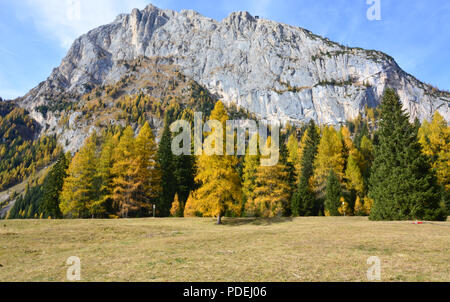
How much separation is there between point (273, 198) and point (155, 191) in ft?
65.0

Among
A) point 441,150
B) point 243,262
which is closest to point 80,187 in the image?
point 243,262

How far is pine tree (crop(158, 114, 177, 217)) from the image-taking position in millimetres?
42956

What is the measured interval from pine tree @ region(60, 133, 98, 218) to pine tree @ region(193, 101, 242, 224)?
70.7 feet

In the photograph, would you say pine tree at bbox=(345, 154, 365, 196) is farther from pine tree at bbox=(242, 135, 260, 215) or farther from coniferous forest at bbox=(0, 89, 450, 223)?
pine tree at bbox=(242, 135, 260, 215)

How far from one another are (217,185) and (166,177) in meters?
22.3

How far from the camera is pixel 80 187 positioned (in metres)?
37.3

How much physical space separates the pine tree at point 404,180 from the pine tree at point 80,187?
3903 centimetres

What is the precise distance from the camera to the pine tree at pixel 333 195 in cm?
3878

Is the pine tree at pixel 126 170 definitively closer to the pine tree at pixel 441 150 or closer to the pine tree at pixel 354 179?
the pine tree at pixel 354 179

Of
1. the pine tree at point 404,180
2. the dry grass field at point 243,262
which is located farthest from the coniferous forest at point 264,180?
the dry grass field at point 243,262

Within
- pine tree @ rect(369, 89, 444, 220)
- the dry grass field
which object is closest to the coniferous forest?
pine tree @ rect(369, 89, 444, 220)
